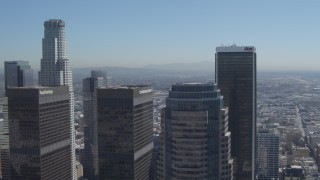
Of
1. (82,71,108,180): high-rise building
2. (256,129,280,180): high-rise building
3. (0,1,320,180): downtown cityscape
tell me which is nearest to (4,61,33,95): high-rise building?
(82,71,108,180): high-rise building

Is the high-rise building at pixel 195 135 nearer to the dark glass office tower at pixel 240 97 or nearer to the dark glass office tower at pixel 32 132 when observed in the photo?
the dark glass office tower at pixel 32 132

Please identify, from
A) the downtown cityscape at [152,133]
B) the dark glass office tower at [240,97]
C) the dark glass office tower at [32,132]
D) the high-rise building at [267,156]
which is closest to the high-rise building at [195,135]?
the downtown cityscape at [152,133]

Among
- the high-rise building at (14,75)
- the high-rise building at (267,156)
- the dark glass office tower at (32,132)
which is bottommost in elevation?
the high-rise building at (267,156)

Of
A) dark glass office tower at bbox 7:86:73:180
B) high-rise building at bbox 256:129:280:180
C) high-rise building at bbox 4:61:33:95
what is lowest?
high-rise building at bbox 256:129:280:180

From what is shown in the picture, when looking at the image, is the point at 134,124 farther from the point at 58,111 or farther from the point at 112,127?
the point at 58,111

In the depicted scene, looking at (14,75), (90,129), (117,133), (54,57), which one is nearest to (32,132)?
(117,133)

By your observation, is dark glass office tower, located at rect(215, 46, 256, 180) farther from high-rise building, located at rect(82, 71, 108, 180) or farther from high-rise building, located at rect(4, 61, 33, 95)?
high-rise building, located at rect(4, 61, 33, 95)
